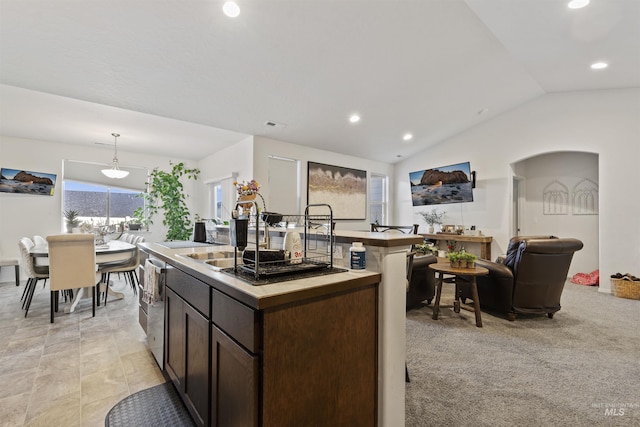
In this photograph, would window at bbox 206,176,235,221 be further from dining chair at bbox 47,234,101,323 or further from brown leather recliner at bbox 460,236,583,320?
brown leather recliner at bbox 460,236,583,320

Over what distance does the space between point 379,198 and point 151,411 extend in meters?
6.98

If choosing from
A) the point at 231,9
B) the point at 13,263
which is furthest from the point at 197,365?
the point at 13,263

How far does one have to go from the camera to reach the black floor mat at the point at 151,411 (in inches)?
67.4

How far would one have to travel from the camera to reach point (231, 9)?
2604mm

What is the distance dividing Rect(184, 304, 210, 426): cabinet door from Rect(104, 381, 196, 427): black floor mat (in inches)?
8.3

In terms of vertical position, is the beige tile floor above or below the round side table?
below

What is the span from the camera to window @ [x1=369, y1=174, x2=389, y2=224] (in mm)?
7895

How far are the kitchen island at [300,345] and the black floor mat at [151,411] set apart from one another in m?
0.21

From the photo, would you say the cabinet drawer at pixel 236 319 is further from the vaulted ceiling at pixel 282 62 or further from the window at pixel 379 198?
the window at pixel 379 198

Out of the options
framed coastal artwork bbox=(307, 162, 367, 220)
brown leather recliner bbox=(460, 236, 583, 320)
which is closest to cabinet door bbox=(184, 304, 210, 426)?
brown leather recliner bbox=(460, 236, 583, 320)

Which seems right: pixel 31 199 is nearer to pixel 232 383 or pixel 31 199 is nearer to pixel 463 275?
pixel 232 383

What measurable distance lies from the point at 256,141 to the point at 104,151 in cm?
331

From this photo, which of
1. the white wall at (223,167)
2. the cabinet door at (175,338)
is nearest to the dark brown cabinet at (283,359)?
the cabinet door at (175,338)

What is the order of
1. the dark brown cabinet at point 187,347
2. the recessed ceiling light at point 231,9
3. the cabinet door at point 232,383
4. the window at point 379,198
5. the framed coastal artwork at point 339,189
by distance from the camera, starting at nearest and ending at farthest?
1. the cabinet door at point 232,383
2. the dark brown cabinet at point 187,347
3. the recessed ceiling light at point 231,9
4. the framed coastal artwork at point 339,189
5. the window at point 379,198
